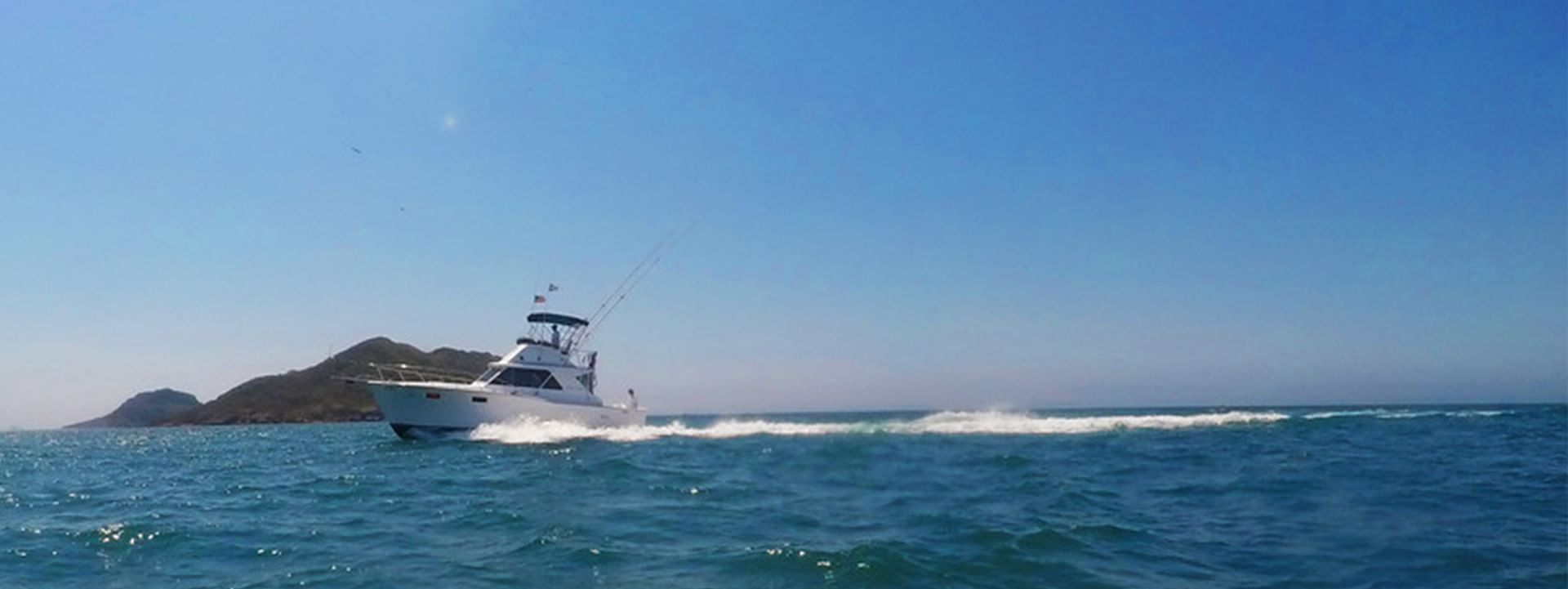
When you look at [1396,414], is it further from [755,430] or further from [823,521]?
[823,521]

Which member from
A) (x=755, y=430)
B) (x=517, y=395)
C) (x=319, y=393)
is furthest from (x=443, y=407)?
(x=319, y=393)

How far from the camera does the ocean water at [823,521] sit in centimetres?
945

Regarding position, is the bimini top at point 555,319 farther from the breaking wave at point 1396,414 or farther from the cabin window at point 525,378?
the breaking wave at point 1396,414

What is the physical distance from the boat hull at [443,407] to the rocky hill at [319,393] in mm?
82293

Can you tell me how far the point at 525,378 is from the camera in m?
39.0

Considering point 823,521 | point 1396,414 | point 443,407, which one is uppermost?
point 443,407

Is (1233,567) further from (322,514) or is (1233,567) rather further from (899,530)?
(322,514)

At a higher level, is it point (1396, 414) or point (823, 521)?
point (1396, 414)

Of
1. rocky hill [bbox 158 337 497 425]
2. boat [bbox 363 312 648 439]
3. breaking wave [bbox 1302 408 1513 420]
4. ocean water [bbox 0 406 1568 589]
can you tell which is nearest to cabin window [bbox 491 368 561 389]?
boat [bbox 363 312 648 439]

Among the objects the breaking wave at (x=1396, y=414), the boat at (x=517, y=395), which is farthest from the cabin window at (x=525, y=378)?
the breaking wave at (x=1396, y=414)

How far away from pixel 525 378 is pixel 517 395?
1.69m

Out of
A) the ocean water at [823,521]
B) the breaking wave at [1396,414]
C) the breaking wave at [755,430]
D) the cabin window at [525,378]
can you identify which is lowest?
the ocean water at [823,521]

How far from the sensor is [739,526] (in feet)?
39.8

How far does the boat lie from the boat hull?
32 millimetres
